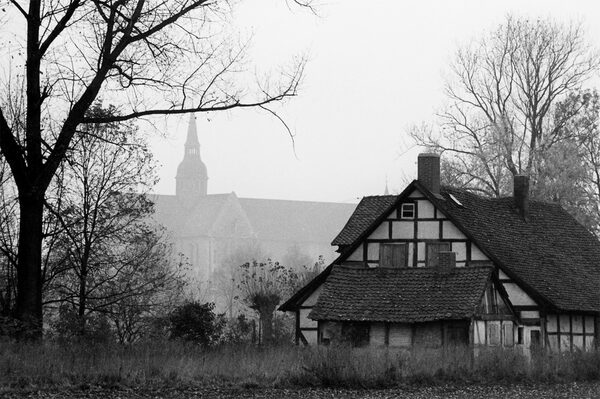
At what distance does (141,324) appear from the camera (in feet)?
119

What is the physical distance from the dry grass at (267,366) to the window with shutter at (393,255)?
13571mm

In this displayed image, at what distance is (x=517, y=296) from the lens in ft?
146

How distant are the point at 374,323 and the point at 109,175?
11.1m

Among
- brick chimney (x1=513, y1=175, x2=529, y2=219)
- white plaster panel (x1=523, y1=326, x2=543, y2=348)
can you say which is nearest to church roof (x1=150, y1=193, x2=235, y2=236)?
brick chimney (x1=513, y1=175, x2=529, y2=219)

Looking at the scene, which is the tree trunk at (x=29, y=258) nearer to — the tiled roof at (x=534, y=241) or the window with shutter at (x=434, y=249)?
the tiled roof at (x=534, y=241)

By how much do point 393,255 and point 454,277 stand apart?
16.3ft

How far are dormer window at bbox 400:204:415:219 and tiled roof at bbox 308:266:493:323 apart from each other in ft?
11.6

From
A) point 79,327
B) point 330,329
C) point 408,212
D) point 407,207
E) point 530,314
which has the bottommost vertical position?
point 330,329

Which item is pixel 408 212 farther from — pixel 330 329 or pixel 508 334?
pixel 330 329

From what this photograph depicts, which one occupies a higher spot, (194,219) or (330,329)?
(194,219)

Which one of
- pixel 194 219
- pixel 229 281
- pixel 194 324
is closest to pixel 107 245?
pixel 194 324

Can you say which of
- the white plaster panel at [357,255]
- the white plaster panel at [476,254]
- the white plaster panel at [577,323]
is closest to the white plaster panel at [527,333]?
the white plaster panel at [577,323]

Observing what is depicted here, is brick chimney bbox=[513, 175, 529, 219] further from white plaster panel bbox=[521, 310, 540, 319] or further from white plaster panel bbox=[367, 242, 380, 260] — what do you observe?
white plaster panel bbox=[367, 242, 380, 260]

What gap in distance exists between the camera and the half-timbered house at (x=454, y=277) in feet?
131
